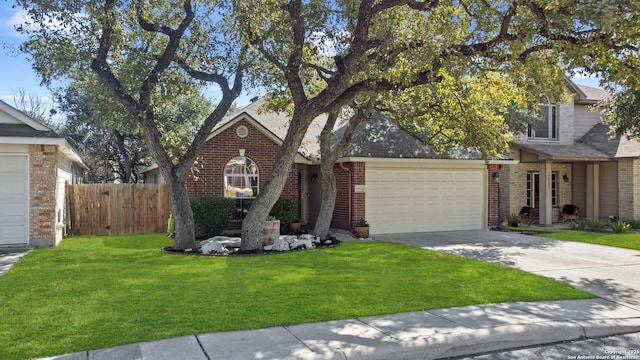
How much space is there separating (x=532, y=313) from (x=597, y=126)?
1938 centimetres

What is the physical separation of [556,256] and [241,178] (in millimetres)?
10246

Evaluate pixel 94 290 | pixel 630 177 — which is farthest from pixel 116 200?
pixel 630 177

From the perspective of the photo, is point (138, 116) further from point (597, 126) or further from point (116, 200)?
point (597, 126)

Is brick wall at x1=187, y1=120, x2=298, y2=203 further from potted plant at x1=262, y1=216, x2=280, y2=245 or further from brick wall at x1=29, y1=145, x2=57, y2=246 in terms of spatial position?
brick wall at x1=29, y1=145, x2=57, y2=246

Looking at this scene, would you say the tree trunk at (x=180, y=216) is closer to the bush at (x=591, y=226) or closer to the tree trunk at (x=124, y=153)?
the bush at (x=591, y=226)

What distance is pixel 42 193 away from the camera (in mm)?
12711

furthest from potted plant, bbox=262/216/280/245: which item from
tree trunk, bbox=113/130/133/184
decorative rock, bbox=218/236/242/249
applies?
tree trunk, bbox=113/130/133/184

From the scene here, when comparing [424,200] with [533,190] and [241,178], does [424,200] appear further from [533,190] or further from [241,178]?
[533,190]

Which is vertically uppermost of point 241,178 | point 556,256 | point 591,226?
point 241,178

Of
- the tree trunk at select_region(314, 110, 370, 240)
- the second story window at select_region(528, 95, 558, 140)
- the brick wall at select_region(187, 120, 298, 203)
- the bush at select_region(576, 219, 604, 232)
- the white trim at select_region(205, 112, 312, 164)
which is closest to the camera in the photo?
the tree trunk at select_region(314, 110, 370, 240)

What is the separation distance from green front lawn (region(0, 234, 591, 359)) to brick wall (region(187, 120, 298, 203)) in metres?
4.52

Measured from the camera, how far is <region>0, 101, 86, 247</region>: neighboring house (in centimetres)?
1253

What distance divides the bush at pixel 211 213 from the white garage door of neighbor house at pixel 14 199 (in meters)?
4.54

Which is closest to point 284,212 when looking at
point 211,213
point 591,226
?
point 211,213
